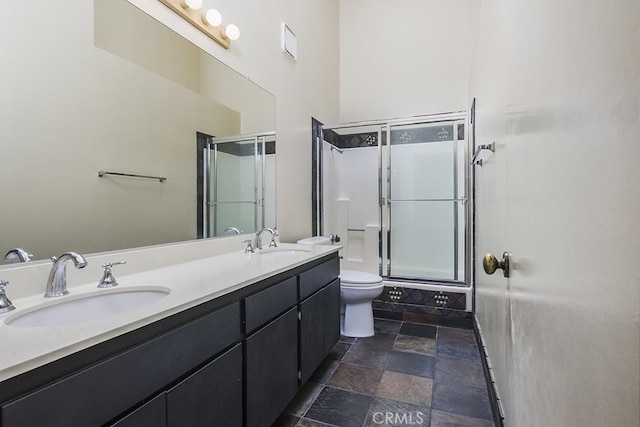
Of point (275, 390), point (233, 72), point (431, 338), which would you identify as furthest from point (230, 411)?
point (431, 338)

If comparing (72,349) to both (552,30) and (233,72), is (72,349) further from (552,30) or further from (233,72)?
(233,72)

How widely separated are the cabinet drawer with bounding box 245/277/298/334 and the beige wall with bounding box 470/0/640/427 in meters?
0.90

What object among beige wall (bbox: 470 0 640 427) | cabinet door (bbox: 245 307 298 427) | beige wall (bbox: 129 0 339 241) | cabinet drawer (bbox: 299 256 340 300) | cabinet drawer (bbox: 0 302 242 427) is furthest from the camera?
beige wall (bbox: 129 0 339 241)

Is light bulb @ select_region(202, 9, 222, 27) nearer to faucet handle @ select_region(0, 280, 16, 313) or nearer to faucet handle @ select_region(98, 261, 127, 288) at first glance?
faucet handle @ select_region(98, 261, 127, 288)

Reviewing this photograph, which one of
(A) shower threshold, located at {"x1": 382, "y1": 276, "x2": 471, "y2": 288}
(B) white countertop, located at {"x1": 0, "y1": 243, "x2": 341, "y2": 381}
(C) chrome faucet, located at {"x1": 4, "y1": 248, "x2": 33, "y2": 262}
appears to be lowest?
(A) shower threshold, located at {"x1": 382, "y1": 276, "x2": 471, "y2": 288}

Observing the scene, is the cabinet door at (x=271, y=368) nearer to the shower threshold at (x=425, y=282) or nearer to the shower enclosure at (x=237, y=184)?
the shower enclosure at (x=237, y=184)

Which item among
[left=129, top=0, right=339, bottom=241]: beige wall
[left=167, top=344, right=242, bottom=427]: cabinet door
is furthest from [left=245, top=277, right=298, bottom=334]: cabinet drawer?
[left=129, top=0, right=339, bottom=241]: beige wall

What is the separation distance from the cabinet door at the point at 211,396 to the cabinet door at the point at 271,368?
0.22 feet

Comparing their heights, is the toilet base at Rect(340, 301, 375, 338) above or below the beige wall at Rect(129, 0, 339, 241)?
below

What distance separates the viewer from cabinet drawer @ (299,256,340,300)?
1667mm

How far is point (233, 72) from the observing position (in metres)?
1.95
